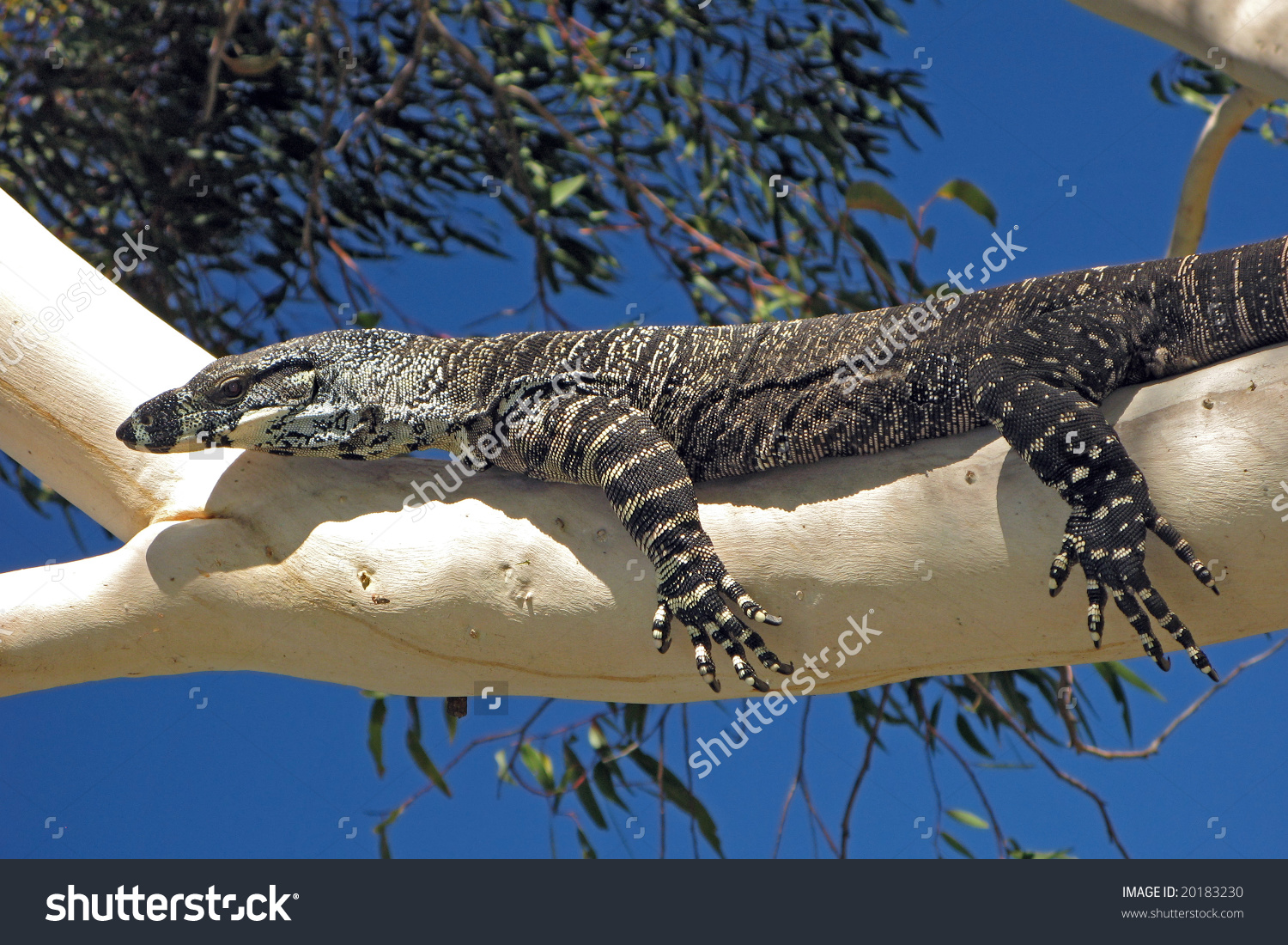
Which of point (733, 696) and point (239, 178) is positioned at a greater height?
point (239, 178)

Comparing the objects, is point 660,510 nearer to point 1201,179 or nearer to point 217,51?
point 1201,179

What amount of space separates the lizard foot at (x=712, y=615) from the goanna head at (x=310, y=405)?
90 cm

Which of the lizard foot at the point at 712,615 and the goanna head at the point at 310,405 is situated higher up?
the goanna head at the point at 310,405

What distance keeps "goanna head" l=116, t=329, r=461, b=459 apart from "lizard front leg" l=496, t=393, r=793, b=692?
420mm

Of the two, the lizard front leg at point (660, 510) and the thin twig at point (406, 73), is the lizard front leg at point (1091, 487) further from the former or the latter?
the thin twig at point (406, 73)

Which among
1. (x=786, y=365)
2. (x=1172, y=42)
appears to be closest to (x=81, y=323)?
(x=786, y=365)

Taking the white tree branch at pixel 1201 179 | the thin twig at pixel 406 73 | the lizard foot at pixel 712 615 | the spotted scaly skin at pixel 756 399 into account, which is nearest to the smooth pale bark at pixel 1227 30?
the white tree branch at pixel 1201 179

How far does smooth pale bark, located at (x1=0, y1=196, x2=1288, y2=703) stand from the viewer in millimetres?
2236

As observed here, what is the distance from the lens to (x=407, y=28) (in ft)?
19.0

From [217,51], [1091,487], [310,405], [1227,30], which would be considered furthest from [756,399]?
[217,51]

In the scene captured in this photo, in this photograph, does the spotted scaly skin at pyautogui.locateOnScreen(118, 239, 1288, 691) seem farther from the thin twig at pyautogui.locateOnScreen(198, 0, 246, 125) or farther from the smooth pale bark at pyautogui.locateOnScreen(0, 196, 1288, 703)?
the thin twig at pyautogui.locateOnScreen(198, 0, 246, 125)

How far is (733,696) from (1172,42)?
9.19ft

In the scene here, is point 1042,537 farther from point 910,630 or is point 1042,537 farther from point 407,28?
point 407,28

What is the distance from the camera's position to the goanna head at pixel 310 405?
2850mm
